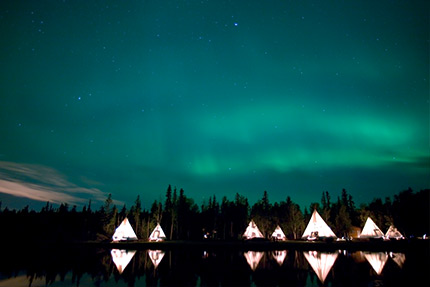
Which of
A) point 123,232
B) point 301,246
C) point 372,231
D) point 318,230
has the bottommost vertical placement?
point 301,246

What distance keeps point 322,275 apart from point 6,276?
1836 centimetres

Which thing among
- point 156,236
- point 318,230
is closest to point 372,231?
point 318,230

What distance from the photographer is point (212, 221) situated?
74.5 metres

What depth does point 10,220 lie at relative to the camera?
7019 centimetres

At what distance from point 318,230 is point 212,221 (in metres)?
37.4

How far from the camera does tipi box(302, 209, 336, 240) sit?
4175 centimetres

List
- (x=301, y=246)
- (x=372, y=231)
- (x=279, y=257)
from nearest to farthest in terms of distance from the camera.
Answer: (x=279, y=257), (x=301, y=246), (x=372, y=231)

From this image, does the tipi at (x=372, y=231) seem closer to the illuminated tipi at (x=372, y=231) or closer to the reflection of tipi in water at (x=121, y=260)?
the illuminated tipi at (x=372, y=231)

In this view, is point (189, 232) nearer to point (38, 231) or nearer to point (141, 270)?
point (38, 231)

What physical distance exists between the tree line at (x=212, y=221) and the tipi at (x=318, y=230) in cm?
770

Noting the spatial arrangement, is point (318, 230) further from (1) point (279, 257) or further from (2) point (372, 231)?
(1) point (279, 257)

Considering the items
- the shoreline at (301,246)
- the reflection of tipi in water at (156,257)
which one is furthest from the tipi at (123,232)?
the reflection of tipi in water at (156,257)

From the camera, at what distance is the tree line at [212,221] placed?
2025 inches

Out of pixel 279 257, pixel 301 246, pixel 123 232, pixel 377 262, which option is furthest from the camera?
pixel 123 232
